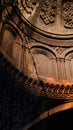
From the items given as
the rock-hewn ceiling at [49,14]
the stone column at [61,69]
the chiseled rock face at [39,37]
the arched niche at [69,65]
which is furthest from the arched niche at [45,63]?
the rock-hewn ceiling at [49,14]

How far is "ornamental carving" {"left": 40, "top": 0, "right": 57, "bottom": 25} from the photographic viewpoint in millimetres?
12914

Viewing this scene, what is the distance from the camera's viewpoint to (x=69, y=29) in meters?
12.9

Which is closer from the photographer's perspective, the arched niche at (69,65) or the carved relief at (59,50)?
the arched niche at (69,65)

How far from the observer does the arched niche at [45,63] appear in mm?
A: 10822

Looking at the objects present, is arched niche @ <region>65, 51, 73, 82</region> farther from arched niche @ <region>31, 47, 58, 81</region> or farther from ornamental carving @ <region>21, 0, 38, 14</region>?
ornamental carving @ <region>21, 0, 38, 14</region>

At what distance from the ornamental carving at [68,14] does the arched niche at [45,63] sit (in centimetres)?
184

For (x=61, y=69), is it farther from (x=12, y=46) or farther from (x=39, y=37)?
(x=12, y=46)

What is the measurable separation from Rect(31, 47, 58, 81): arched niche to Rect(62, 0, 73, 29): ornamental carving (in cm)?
184

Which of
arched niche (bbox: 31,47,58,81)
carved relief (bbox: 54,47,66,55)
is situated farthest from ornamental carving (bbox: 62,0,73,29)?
arched niche (bbox: 31,47,58,81)

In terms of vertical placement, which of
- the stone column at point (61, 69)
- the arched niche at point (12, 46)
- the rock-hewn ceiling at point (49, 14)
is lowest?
the stone column at point (61, 69)

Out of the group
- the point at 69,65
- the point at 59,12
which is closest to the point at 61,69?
the point at 69,65

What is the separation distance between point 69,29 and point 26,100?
5.29m

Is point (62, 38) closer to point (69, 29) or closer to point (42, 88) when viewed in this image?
point (69, 29)

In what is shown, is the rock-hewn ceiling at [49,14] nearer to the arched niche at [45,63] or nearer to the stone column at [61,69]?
the arched niche at [45,63]
